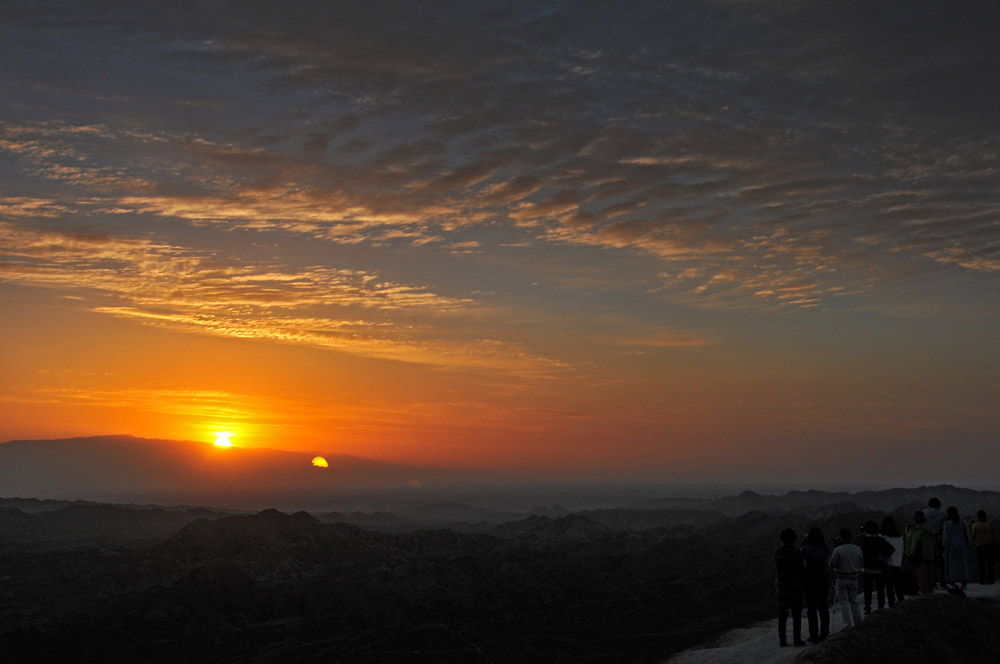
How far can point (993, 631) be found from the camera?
59.8ft

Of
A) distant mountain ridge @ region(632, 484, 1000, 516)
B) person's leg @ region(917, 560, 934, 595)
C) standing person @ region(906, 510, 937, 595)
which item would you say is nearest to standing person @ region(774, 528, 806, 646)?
standing person @ region(906, 510, 937, 595)

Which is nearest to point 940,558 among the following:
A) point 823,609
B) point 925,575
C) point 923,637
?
point 925,575

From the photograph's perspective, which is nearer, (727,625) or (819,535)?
(819,535)

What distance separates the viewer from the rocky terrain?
40.0 m

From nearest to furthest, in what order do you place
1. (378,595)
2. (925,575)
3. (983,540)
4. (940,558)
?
(925,575), (940,558), (983,540), (378,595)

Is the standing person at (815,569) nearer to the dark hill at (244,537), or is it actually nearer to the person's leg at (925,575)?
the person's leg at (925,575)

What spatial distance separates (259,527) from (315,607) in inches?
1062

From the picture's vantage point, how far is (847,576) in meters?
17.5

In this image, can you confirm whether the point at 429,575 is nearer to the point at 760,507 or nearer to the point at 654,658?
the point at 654,658

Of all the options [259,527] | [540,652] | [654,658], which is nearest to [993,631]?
[654,658]

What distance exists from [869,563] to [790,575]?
2.82m

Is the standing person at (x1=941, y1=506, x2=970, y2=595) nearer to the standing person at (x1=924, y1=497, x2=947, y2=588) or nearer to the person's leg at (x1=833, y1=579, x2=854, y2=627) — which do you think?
the standing person at (x1=924, y1=497, x2=947, y2=588)

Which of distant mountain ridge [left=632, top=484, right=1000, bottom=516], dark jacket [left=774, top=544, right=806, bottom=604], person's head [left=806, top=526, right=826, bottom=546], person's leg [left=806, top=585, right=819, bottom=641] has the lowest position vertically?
person's leg [left=806, top=585, right=819, bottom=641]

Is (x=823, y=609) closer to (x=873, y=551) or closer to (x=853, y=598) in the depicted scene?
(x=853, y=598)
